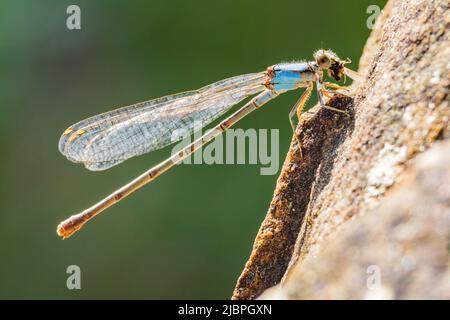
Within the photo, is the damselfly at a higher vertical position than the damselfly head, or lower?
lower

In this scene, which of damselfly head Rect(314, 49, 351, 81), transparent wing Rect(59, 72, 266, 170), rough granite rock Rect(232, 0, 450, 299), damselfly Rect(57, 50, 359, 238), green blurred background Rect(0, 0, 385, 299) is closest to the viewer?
rough granite rock Rect(232, 0, 450, 299)

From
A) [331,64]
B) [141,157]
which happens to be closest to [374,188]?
[331,64]

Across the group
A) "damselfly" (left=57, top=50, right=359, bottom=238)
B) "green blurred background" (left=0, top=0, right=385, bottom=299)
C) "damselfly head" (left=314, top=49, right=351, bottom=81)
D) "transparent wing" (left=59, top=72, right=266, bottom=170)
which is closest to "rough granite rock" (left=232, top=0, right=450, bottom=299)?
"damselfly head" (left=314, top=49, right=351, bottom=81)

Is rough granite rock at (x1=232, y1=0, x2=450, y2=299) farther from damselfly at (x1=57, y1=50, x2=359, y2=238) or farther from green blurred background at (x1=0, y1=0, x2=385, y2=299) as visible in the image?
green blurred background at (x1=0, y1=0, x2=385, y2=299)

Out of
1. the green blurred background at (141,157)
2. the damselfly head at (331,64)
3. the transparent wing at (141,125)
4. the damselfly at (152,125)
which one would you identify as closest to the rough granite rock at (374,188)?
the damselfly head at (331,64)

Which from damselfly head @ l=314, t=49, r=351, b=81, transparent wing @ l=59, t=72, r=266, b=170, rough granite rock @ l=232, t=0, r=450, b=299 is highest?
damselfly head @ l=314, t=49, r=351, b=81

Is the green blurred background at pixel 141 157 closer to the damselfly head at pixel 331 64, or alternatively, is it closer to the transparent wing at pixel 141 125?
the transparent wing at pixel 141 125

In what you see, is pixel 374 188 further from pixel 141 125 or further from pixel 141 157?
pixel 141 157
